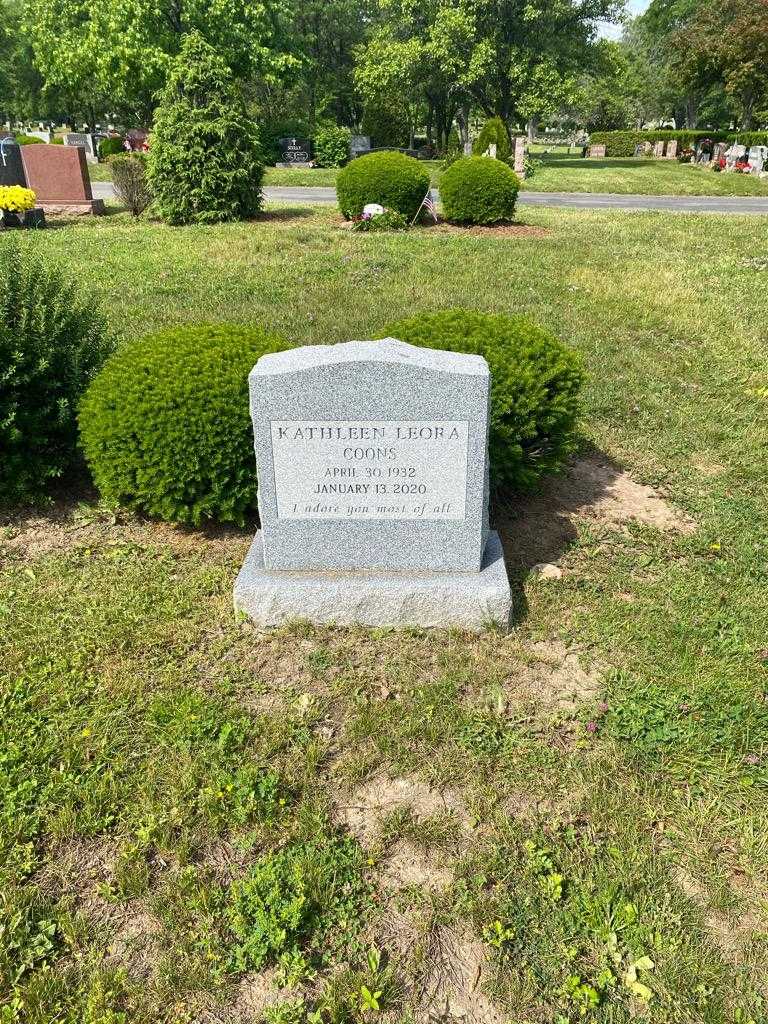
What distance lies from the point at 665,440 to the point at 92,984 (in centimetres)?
541

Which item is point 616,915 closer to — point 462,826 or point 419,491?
point 462,826

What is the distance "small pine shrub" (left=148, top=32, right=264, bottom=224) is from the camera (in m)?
15.2

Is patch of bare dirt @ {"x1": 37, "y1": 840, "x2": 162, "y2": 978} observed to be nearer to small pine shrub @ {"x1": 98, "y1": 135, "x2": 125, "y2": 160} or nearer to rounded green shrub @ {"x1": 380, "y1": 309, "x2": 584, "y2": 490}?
rounded green shrub @ {"x1": 380, "y1": 309, "x2": 584, "y2": 490}

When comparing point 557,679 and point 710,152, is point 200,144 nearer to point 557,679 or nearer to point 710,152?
point 557,679

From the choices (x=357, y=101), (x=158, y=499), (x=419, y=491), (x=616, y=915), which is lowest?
(x=616, y=915)

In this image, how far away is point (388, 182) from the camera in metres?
14.9

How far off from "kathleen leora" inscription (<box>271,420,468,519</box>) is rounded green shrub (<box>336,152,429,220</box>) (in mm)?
12893

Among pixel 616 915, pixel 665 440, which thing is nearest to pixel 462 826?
pixel 616 915

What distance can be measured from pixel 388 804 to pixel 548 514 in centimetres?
265

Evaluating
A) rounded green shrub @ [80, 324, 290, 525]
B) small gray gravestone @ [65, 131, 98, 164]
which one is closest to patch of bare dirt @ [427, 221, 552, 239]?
rounded green shrub @ [80, 324, 290, 525]

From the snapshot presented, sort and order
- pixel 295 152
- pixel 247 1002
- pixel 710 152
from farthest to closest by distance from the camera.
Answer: pixel 710 152, pixel 295 152, pixel 247 1002

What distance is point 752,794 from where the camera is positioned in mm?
2889

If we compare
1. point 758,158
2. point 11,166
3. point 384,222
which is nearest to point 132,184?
point 11,166

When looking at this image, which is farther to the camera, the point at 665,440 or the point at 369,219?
the point at 369,219
